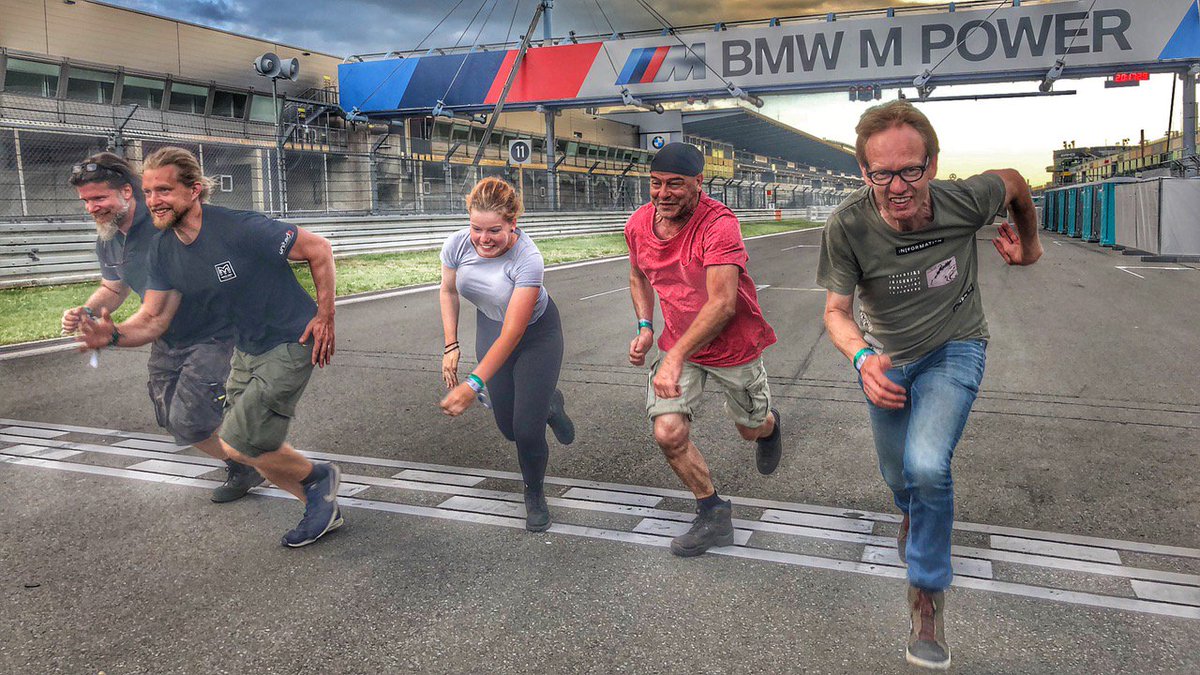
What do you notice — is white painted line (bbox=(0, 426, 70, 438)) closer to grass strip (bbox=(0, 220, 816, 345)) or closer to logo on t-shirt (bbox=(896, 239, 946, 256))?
grass strip (bbox=(0, 220, 816, 345))

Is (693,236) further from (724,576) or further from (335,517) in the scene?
A: (335,517)

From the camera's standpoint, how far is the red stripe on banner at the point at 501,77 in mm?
39544

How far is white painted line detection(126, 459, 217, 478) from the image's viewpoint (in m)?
5.57

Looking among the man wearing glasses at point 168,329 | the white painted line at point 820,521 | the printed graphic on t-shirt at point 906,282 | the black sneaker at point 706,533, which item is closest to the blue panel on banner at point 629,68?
the man wearing glasses at point 168,329

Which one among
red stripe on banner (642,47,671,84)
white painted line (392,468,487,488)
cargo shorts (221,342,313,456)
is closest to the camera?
cargo shorts (221,342,313,456)

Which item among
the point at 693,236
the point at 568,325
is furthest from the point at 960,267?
the point at 568,325

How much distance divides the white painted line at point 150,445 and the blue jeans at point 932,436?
15.6ft

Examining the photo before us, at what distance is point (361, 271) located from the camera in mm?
19406

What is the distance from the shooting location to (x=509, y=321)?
14.0ft

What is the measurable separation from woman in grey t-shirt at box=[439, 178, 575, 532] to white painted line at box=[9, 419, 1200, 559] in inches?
29.0

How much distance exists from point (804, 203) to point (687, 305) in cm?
9045

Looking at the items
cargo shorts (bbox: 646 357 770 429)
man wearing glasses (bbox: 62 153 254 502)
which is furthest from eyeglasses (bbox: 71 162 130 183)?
cargo shorts (bbox: 646 357 770 429)

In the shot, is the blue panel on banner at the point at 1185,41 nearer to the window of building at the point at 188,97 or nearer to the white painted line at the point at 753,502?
the white painted line at the point at 753,502

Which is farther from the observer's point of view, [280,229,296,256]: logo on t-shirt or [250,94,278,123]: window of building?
[250,94,278,123]: window of building
